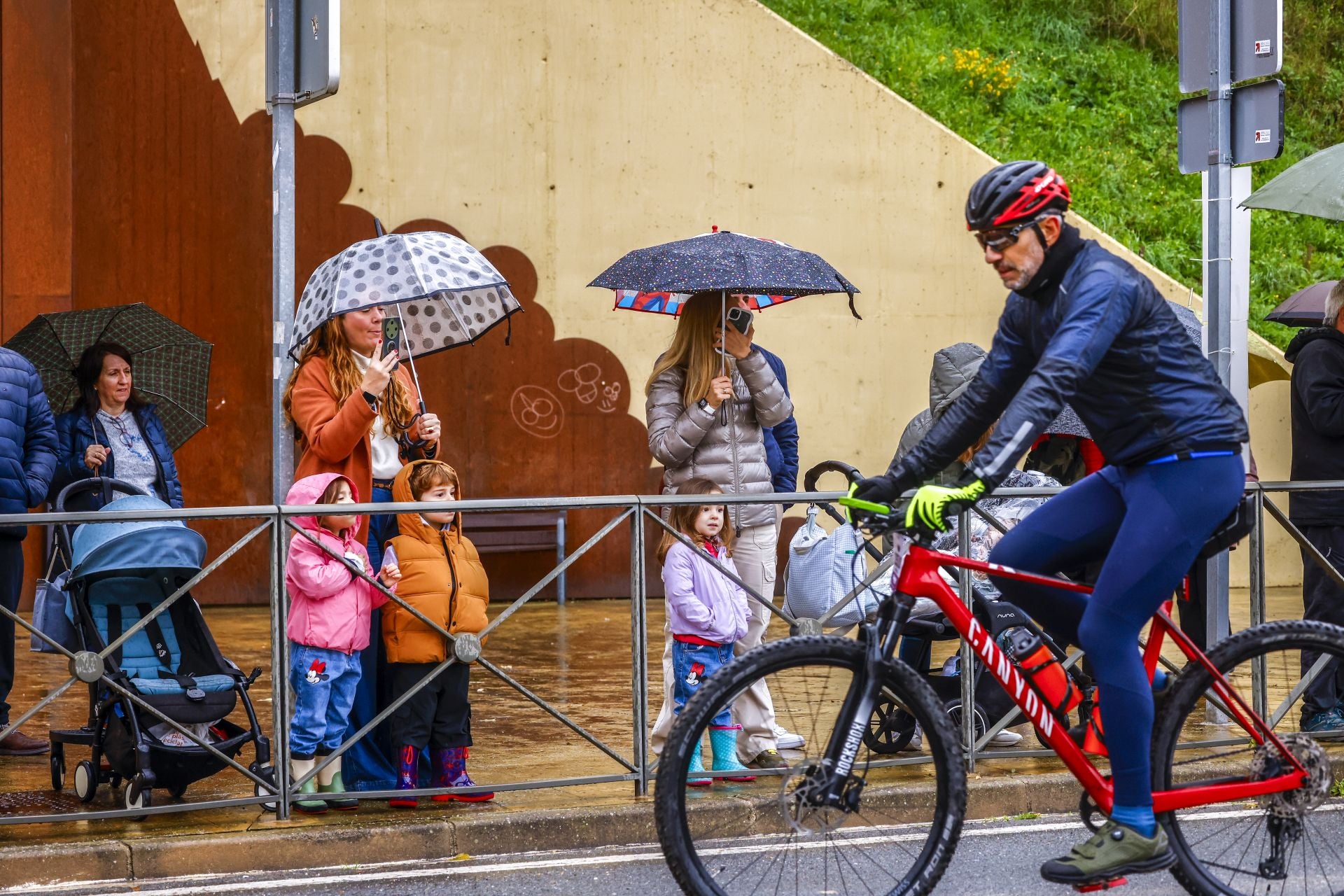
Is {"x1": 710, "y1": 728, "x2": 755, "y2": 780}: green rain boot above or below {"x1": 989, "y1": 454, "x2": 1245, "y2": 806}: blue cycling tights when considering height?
below

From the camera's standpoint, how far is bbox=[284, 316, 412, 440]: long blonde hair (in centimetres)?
619

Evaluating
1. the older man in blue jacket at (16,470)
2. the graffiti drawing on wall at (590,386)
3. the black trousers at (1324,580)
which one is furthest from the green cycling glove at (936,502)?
the graffiti drawing on wall at (590,386)

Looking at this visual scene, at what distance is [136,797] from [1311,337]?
533 centimetres

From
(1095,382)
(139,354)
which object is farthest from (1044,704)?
(139,354)

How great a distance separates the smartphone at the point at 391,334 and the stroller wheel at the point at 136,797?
1.97 metres

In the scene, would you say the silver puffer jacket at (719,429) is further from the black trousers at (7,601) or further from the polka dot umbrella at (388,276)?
the black trousers at (7,601)

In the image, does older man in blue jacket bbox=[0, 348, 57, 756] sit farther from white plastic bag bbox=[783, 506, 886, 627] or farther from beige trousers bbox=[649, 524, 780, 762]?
white plastic bag bbox=[783, 506, 886, 627]

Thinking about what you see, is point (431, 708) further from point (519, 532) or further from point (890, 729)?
point (519, 532)

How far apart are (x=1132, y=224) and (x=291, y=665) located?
36.3 feet

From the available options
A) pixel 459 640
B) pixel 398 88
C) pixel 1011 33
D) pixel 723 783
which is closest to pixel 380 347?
pixel 459 640

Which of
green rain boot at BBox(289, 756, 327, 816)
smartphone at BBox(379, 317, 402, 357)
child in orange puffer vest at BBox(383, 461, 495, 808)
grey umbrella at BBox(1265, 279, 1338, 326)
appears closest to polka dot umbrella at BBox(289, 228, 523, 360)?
smartphone at BBox(379, 317, 402, 357)

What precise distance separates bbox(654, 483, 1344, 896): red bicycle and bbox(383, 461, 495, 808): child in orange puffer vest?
1.57 m

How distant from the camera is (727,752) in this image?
5375 mm

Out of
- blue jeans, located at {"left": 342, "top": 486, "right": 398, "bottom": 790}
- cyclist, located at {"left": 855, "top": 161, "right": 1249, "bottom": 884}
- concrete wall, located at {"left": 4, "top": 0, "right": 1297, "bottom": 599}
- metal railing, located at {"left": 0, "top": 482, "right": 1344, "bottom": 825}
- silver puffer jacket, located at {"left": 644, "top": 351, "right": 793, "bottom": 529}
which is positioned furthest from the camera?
A: concrete wall, located at {"left": 4, "top": 0, "right": 1297, "bottom": 599}
